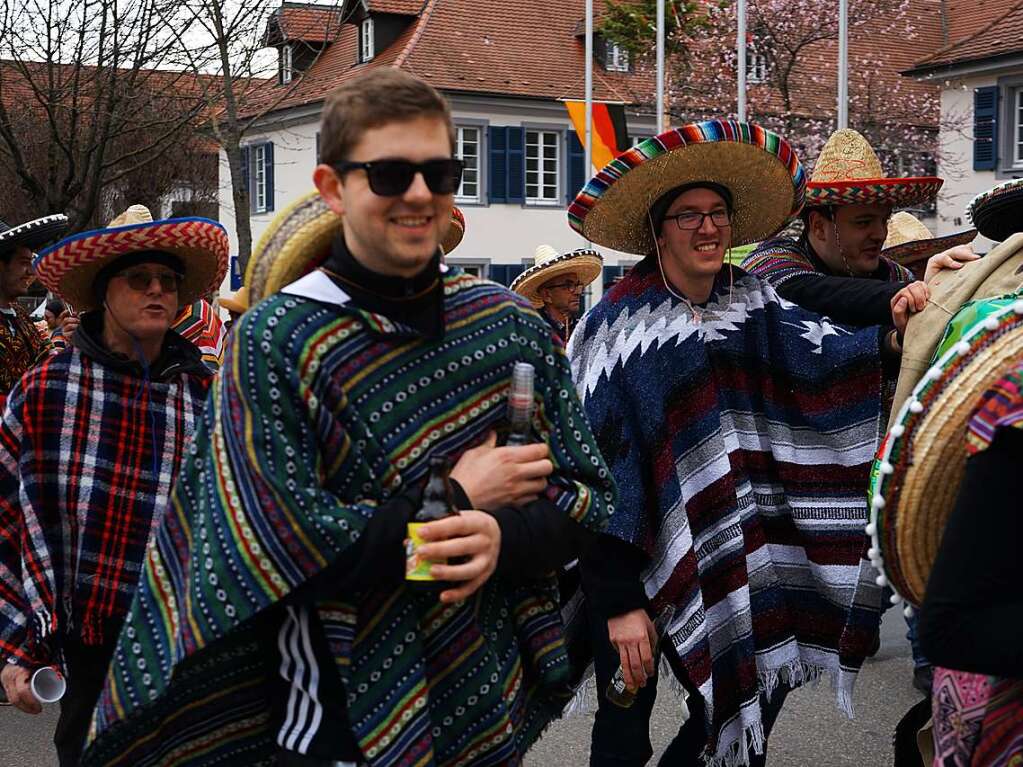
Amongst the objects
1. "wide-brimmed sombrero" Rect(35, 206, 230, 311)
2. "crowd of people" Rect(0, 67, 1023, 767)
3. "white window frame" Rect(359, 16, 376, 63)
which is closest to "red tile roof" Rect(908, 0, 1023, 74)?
"white window frame" Rect(359, 16, 376, 63)

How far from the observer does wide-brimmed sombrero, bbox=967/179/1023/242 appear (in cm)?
328

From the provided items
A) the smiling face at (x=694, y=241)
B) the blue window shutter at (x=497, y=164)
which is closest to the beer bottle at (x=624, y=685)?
the smiling face at (x=694, y=241)

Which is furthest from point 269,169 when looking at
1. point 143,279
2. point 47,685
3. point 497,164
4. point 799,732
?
point 47,685

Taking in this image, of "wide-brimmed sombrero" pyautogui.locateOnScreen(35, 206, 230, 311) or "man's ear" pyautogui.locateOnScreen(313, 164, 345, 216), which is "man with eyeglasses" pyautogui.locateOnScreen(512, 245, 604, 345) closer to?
"wide-brimmed sombrero" pyautogui.locateOnScreen(35, 206, 230, 311)

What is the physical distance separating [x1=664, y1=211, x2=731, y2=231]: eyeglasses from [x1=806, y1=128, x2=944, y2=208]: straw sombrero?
106cm

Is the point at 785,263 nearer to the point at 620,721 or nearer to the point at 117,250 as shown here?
the point at 620,721

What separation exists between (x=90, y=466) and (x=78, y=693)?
0.63 m

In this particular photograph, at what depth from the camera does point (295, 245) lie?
8.74 feet

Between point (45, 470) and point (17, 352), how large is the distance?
2.48m

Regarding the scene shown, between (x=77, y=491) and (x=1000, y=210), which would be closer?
(x=1000, y=210)

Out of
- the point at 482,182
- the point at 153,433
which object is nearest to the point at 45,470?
the point at 153,433

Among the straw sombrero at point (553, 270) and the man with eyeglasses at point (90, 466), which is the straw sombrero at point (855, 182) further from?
the straw sombrero at point (553, 270)

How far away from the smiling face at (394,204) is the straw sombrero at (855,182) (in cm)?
270

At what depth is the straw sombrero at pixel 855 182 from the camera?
4.75m
